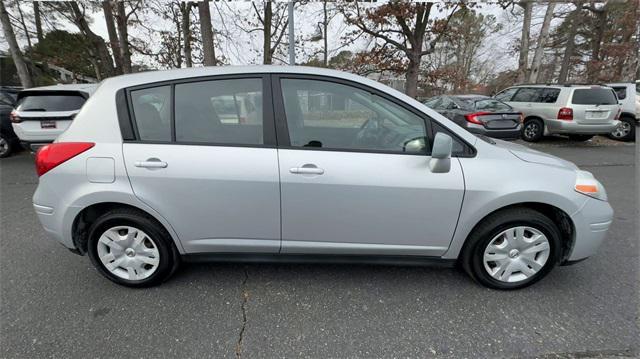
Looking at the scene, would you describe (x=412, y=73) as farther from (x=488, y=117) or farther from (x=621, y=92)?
(x=621, y=92)

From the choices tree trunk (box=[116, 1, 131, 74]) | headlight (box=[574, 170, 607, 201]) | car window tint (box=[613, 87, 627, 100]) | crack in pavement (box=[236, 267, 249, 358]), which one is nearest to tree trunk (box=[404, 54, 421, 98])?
car window tint (box=[613, 87, 627, 100])

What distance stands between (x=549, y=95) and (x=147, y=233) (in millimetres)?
10317

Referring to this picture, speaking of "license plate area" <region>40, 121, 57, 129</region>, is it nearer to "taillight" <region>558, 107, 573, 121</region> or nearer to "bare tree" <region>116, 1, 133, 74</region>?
"bare tree" <region>116, 1, 133, 74</region>

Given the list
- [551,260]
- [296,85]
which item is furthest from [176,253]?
[551,260]

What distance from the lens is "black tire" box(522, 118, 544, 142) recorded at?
8835 mm

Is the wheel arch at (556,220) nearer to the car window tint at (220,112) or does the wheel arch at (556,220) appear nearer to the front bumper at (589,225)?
the front bumper at (589,225)

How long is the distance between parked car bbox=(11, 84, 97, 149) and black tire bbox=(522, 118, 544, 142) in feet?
35.7

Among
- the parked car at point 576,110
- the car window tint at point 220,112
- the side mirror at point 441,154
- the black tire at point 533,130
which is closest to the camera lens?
the side mirror at point 441,154

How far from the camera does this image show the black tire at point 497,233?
2.21m

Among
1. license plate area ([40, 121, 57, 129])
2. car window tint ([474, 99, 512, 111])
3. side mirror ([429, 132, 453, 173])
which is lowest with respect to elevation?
license plate area ([40, 121, 57, 129])

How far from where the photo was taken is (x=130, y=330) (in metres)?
1.99

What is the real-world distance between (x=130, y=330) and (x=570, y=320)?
2920 millimetres

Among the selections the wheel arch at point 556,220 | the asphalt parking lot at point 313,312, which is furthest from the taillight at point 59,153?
the wheel arch at point 556,220

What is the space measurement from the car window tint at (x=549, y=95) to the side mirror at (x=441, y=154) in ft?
28.5
